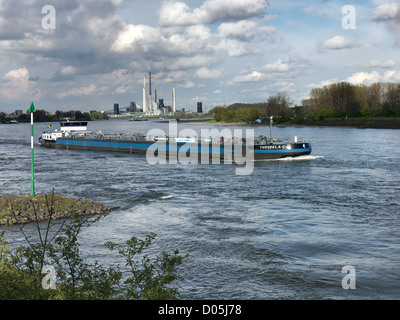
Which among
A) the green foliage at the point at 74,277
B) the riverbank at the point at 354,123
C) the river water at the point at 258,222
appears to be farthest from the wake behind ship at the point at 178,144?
the riverbank at the point at 354,123

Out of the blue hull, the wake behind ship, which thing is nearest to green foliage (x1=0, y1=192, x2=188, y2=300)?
the blue hull

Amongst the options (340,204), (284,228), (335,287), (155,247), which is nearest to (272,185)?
(340,204)

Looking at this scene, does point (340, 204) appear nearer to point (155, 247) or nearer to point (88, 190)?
point (155, 247)

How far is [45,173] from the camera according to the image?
52.3 metres

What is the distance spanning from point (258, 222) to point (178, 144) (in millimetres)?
47640

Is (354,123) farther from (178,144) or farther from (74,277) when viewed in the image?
(74,277)

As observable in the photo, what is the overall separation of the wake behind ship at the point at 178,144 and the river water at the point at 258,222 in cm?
808

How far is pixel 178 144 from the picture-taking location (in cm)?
7369

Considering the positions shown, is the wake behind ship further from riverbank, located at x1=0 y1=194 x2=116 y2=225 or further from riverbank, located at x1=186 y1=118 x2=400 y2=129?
riverbank, located at x1=186 y1=118 x2=400 y2=129

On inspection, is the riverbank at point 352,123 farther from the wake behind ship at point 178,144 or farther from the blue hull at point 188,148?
the blue hull at point 188,148

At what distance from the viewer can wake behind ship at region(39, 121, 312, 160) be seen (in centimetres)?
6291

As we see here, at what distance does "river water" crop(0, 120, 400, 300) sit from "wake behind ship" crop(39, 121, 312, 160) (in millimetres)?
8084

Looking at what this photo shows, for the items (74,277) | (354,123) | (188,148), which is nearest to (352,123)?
(354,123)
